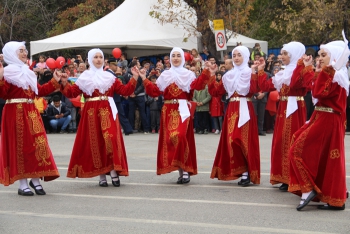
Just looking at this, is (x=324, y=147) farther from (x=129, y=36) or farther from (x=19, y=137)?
(x=129, y=36)

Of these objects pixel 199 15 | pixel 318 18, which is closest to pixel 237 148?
pixel 199 15

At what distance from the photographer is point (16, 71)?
30.8 ft

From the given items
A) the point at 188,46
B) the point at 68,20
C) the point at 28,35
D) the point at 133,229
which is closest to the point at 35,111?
the point at 133,229

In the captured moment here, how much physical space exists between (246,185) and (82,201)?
8.04 ft

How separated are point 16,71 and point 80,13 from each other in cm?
2277

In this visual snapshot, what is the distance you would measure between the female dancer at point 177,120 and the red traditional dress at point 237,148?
48cm

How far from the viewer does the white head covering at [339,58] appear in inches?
306

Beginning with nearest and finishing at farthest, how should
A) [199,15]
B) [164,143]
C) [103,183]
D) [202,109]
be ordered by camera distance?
[103,183]
[164,143]
[202,109]
[199,15]

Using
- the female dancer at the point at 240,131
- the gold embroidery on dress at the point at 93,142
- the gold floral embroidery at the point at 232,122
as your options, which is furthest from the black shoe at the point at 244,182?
the gold embroidery on dress at the point at 93,142

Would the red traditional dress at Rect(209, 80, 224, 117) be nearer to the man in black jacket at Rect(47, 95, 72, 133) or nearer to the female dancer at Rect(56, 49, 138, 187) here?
the man in black jacket at Rect(47, 95, 72, 133)

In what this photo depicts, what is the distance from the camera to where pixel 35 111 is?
964cm

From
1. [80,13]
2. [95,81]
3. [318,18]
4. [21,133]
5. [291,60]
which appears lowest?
[21,133]

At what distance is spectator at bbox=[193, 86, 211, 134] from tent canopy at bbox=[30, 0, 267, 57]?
13.4ft

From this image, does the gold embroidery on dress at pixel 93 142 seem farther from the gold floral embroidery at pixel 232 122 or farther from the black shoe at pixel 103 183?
the gold floral embroidery at pixel 232 122
